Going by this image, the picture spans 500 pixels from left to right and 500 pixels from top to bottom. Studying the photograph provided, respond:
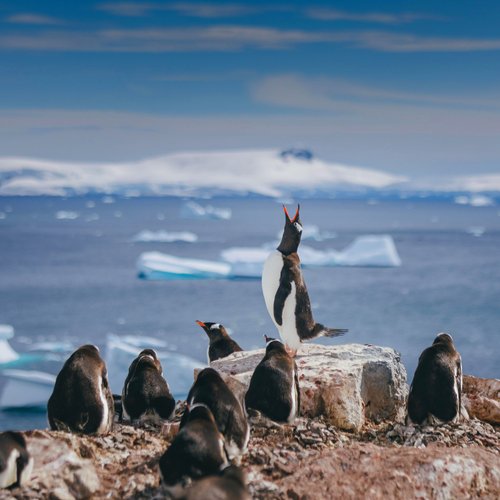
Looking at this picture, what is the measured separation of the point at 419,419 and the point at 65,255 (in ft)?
204

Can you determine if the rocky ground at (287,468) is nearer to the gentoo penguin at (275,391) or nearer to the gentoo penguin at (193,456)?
the gentoo penguin at (275,391)

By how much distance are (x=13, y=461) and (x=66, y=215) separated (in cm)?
11331

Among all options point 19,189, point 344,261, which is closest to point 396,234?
point 344,261

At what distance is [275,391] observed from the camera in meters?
4.61

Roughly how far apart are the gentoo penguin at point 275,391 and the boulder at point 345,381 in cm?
23

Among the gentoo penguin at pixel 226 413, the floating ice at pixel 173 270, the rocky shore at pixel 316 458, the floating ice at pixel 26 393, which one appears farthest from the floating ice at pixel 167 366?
the gentoo penguin at pixel 226 413

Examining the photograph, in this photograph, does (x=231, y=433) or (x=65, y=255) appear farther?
(x=65, y=255)

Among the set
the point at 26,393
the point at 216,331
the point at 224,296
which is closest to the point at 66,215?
the point at 224,296

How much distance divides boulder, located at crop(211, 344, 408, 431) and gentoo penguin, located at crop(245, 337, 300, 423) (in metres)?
0.23

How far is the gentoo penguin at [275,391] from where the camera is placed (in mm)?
4605

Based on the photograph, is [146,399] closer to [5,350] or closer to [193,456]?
[193,456]

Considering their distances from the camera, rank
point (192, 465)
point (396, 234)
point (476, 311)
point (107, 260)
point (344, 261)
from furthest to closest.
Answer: point (396, 234) < point (107, 260) < point (476, 311) < point (344, 261) < point (192, 465)

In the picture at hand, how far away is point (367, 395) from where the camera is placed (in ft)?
17.9

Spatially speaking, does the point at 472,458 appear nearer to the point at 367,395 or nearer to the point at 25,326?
the point at 367,395
